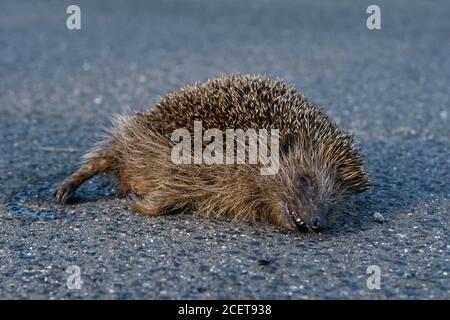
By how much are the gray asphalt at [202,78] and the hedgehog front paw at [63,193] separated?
77 mm

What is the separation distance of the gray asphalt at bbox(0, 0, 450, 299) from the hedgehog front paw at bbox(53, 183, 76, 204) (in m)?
0.08

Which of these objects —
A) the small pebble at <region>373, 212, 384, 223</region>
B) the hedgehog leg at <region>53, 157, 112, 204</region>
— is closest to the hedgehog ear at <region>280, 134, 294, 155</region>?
the small pebble at <region>373, 212, 384, 223</region>

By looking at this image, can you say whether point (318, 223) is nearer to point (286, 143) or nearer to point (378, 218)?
point (378, 218)

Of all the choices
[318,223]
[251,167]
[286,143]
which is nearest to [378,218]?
[318,223]

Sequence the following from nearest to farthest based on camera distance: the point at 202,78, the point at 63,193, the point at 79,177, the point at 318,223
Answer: the point at 318,223 < the point at 63,193 < the point at 79,177 < the point at 202,78

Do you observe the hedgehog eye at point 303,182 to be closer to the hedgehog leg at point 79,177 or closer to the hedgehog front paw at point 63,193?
the hedgehog leg at point 79,177

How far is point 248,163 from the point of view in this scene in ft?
16.4

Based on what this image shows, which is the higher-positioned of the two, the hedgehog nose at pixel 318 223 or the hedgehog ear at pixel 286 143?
the hedgehog ear at pixel 286 143

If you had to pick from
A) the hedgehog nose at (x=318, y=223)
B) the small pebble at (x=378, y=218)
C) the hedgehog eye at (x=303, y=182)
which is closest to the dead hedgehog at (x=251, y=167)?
the hedgehog eye at (x=303, y=182)

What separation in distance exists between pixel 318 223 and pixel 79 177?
1.99 metres

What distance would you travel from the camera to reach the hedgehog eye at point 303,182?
489 centimetres

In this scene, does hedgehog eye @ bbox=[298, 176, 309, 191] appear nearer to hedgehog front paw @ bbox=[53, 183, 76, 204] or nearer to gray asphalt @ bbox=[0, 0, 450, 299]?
gray asphalt @ bbox=[0, 0, 450, 299]

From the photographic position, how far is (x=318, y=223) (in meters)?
4.58
